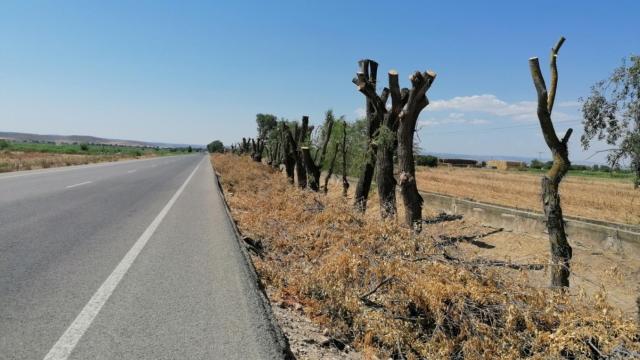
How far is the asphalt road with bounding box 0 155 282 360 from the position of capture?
4.19 m

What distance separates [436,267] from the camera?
6.62 metres

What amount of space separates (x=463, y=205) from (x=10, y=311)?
15810 mm

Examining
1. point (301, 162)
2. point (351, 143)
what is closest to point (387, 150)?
point (301, 162)

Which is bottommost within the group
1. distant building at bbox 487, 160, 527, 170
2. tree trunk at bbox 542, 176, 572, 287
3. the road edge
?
distant building at bbox 487, 160, 527, 170

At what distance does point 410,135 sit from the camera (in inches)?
460

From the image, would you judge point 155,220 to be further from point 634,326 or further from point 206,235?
point 634,326

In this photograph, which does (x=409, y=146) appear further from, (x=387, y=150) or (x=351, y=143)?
(x=351, y=143)

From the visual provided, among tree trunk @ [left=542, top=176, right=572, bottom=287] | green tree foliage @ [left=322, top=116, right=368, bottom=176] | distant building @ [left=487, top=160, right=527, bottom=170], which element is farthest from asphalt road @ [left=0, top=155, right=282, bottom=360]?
distant building @ [left=487, top=160, right=527, bottom=170]

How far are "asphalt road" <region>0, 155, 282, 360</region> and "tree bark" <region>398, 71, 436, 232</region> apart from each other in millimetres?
4070

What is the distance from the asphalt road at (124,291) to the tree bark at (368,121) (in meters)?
5.59

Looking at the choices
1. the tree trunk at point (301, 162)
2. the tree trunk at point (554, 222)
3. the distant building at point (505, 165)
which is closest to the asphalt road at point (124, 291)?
the tree trunk at point (554, 222)

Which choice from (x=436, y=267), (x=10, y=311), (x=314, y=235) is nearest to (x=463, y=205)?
(x=314, y=235)

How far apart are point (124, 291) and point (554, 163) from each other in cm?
705

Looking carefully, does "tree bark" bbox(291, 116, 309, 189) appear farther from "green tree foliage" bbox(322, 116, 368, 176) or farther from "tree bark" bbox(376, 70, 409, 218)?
"tree bark" bbox(376, 70, 409, 218)
